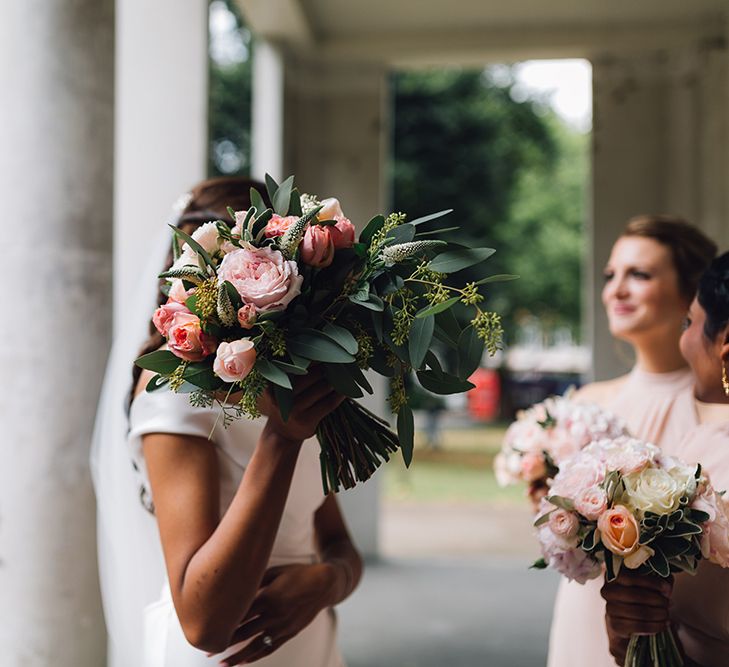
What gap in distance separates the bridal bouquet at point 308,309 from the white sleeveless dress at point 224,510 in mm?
212

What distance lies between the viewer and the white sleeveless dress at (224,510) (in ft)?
5.82

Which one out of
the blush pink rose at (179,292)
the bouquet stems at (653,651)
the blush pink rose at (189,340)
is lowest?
the bouquet stems at (653,651)

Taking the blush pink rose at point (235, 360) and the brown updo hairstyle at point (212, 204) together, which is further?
the brown updo hairstyle at point (212, 204)

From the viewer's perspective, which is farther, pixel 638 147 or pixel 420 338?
pixel 638 147

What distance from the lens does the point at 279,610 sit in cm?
188

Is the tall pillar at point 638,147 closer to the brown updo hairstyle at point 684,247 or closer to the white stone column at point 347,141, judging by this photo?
the white stone column at point 347,141

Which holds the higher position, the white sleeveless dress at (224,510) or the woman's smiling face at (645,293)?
the woman's smiling face at (645,293)

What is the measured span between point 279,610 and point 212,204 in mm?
955

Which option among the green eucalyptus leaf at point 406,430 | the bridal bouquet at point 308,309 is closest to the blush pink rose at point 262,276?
the bridal bouquet at point 308,309

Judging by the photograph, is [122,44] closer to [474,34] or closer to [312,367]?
[474,34]

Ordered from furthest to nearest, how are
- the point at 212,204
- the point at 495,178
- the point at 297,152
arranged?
the point at 495,178 → the point at 297,152 → the point at 212,204

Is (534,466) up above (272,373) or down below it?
below

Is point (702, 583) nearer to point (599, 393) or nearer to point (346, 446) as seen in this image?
point (346, 446)

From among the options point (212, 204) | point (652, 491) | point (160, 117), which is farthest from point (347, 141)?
point (652, 491)
